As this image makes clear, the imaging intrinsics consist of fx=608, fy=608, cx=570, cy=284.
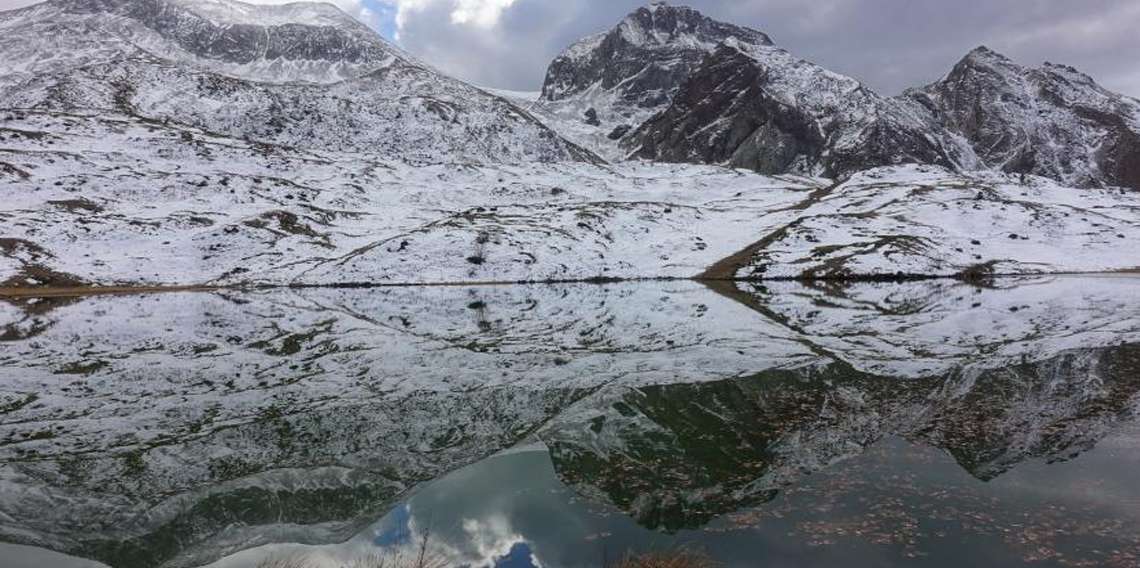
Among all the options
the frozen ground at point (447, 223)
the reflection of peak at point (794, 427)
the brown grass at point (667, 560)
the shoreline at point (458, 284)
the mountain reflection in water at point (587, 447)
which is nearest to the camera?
the brown grass at point (667, 560)

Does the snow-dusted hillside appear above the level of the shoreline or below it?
above

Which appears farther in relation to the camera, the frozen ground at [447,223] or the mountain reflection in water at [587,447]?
the frozen ground at [447,223]

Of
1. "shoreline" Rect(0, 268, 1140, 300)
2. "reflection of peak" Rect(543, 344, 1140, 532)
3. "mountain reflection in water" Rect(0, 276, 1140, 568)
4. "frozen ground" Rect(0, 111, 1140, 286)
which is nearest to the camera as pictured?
"mountain reflection in water" Rect(0, 276, 1140, 568)

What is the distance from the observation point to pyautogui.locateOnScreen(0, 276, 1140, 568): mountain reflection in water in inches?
536

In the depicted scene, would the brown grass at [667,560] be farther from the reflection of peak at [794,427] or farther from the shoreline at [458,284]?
the shoreline at [458,284]

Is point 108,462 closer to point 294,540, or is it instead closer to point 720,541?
point 294,540

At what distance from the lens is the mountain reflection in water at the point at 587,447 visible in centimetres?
1361

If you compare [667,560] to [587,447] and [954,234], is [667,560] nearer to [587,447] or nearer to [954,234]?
[587,447]

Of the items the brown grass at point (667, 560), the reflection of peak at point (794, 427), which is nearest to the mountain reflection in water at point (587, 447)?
the reflection of peak at point (794, 427)

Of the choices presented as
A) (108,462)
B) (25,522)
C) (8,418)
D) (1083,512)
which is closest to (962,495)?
(1083,512)

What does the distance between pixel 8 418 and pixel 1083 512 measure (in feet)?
118

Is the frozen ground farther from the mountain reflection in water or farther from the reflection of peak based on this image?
the reflection of peak

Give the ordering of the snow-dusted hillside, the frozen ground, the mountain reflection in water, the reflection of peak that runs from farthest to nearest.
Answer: the frozen ground → the snow-dusted hillside → the reflection of peak → the mountain reflection in water

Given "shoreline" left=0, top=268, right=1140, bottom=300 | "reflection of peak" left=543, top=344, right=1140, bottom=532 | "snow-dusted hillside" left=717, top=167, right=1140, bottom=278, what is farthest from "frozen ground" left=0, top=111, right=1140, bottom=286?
"reflection of peak" left=543, top=344, right=1140, bottom=532
